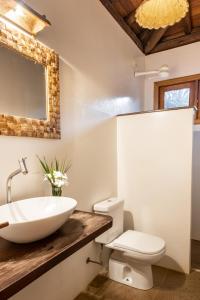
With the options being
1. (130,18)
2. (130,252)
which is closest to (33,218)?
(130,252)

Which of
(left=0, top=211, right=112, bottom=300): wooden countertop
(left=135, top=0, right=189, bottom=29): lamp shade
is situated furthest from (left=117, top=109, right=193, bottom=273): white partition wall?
(left=0, top=211, right=112, bottom=300): wooden countertop

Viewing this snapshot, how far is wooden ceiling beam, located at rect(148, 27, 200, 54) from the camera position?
2.70m

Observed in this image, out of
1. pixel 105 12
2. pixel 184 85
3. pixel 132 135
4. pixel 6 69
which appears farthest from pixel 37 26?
pixel 184 85

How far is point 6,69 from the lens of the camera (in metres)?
1.20

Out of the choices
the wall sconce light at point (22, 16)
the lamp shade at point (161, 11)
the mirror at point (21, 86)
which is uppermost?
the lamp shade at point (161, 11)

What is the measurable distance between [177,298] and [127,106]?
6.85 feet

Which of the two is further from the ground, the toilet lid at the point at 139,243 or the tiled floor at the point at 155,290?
the toilet lid at the point at 139,243

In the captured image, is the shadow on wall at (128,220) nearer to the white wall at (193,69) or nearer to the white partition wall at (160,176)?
the white partition wall at (160,176)

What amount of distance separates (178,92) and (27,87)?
236cm

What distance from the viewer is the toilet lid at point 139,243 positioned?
1.73 m

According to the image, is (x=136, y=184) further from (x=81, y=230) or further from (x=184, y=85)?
(x=184, y=85)

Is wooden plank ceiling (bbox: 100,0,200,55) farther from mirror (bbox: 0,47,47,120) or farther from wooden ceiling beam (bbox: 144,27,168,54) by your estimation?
mirror (bbox: 0,47,47,120)

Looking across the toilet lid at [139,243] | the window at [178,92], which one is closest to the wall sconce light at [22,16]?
the toilet lid at [139,243]

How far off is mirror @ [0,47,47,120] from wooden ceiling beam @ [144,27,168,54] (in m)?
2.12
